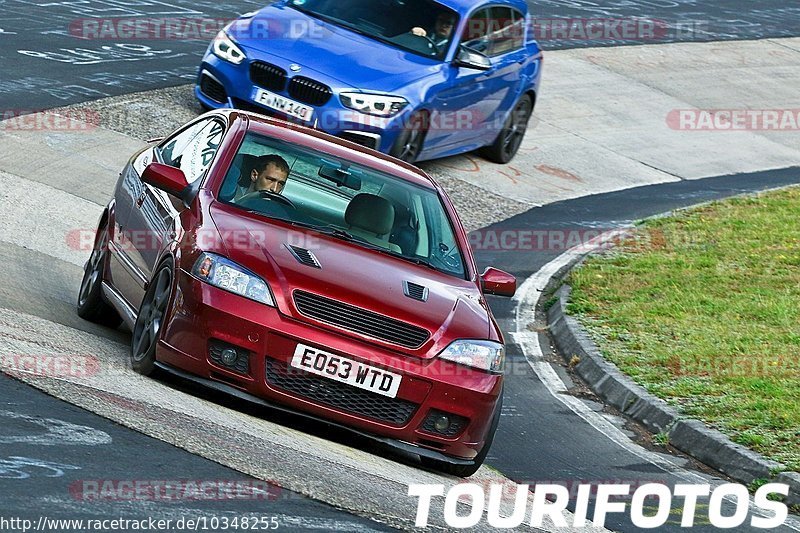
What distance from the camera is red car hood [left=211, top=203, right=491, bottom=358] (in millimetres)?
7594

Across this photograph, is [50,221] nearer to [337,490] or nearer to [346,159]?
[346,159]

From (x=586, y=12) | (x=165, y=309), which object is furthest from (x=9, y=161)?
(x=586, y=12)

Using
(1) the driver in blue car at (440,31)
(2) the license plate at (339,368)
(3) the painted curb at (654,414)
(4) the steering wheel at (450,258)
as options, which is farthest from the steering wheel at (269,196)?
(1) the driver in blue car at (440,31)

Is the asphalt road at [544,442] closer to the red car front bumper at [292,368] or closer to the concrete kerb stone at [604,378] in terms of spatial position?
the concrete kerb stone at [604,378]

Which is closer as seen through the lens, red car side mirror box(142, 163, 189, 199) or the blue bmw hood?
red car side mirror box(142, 163, 189, 199)

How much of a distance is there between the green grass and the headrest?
2722mm

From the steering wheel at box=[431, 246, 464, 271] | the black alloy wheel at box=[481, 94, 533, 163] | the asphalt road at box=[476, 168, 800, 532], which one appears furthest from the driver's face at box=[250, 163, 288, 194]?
the black alloy wheel at box=[481, 94, 533, 163]

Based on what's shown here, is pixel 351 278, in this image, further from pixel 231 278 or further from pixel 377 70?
pixel 377 70

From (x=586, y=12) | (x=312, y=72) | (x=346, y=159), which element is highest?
(x=346, y=159)

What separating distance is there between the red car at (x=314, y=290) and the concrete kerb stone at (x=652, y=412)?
1775 millimetres

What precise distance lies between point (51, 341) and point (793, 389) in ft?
17.1

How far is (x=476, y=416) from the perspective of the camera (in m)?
7.80

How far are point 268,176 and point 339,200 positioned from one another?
447 mm

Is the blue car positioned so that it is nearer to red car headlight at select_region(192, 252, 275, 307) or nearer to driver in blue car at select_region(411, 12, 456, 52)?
driver in blue car at select_region(411, 12, 456, 52)
